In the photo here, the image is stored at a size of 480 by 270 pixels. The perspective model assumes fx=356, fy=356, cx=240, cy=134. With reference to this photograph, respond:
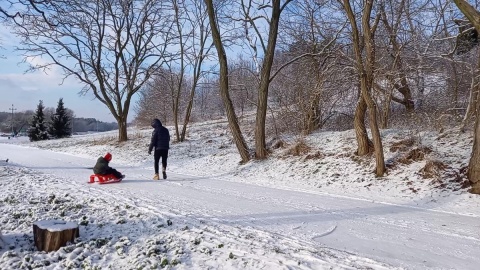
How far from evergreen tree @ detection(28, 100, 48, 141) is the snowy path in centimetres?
4527

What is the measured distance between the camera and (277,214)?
21.3 feet

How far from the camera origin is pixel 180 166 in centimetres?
1531

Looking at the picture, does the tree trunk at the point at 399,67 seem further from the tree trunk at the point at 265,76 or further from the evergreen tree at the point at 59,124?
the evergreen tree at the point at 59,124

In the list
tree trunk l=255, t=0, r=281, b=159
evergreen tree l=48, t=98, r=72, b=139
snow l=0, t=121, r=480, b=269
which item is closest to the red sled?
snow l=0, t=121, r=480, b=269

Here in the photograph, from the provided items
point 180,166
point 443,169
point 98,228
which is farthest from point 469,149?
point 180,166

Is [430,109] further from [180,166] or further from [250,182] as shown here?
[180,166]

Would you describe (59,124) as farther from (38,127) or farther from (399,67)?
(399,67)

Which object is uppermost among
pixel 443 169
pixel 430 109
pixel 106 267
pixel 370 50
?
pixel 370 50

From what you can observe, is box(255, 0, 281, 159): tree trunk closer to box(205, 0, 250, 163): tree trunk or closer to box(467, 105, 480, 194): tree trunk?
box(205, 0, 250, 163): tree trunk

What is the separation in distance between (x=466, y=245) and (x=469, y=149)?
5.85 meters

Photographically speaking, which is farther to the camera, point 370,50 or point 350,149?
point 350,149

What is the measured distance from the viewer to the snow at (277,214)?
177 inches

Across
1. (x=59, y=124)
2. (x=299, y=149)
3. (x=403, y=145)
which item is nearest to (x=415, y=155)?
(x=403, y=145)

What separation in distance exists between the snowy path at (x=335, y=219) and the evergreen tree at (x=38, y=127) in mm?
45268
